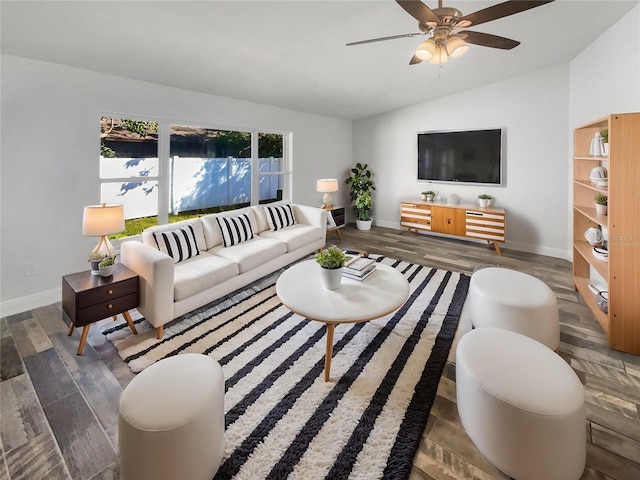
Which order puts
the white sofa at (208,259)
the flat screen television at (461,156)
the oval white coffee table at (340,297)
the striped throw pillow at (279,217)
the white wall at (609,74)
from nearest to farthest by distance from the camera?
the oval white coffee table at (340,297), the white sofa at (208,259), the white wall at (609,74), the striped throw pillow at (279,217), the flat screen television at (461,156)

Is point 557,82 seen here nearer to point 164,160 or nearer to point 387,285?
point 387,285

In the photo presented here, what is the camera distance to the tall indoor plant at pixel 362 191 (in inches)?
249

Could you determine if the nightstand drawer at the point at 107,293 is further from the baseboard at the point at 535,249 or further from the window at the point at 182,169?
the baseboard at the point at 535,249

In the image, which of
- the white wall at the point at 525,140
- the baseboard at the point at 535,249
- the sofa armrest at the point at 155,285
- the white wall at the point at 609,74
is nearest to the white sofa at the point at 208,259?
the sofa armrest at the point at 155,285

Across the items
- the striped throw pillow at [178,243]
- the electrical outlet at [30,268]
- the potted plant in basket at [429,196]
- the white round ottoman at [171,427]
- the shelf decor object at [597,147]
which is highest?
the shelf decor object at [597,147]

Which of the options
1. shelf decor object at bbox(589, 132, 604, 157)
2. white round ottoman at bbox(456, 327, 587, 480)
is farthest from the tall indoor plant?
white round ottoman at bbox(456, 327, 587, 480)

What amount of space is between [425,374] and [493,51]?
370cm

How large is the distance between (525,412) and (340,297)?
1223 mm

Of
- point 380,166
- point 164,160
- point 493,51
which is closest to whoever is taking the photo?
point 493,51

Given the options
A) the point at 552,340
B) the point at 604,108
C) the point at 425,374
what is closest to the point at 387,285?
the point at 425,374

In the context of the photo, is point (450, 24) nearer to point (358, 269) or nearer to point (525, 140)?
point (358, 269)

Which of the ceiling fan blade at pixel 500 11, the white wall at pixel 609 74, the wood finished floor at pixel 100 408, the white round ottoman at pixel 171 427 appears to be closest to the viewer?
the white round ottoman at pixel 171 427

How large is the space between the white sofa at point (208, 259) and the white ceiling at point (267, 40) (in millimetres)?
1607

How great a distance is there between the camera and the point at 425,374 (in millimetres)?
2051
